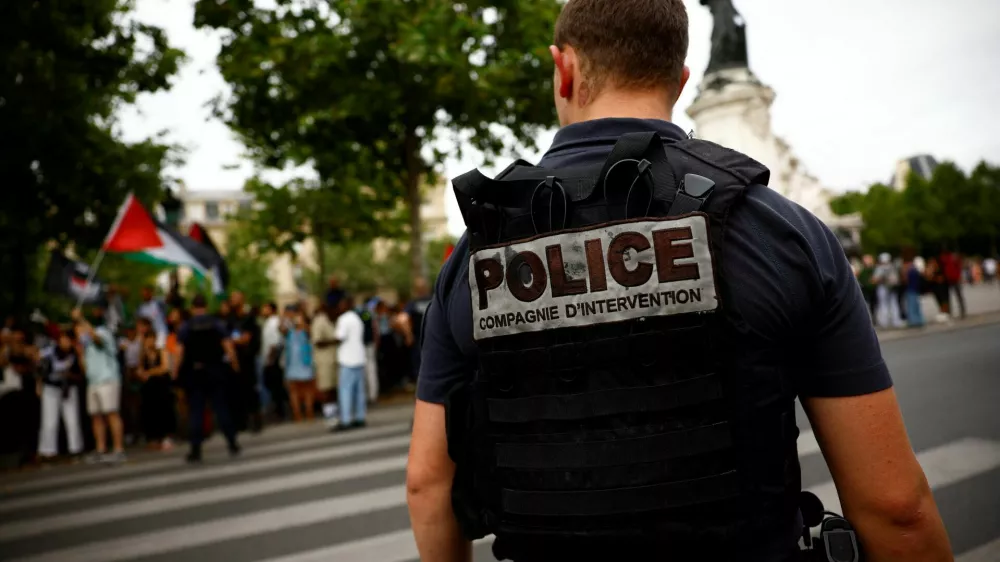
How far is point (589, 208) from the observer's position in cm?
157

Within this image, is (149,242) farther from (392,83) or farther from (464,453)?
(464,453)

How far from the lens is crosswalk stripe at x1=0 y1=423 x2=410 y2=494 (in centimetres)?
934

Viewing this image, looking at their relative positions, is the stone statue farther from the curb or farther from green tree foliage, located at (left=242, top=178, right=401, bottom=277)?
green tree foliage, located at (left=242, top=178, right=401, bottom=277)

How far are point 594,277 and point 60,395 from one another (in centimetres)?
1137

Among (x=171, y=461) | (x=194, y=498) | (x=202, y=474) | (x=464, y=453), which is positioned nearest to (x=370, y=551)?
(x=194, y=498)

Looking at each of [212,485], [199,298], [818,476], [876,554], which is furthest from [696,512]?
[199,298]

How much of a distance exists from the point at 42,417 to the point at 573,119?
11.3 m

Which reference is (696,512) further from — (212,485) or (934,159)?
(934,159)

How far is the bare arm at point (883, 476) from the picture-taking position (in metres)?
1.47

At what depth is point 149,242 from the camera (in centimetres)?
1294

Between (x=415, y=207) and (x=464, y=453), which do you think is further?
(x=415, y=207)

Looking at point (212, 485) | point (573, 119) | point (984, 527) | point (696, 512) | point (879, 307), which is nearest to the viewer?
point (696, 512)

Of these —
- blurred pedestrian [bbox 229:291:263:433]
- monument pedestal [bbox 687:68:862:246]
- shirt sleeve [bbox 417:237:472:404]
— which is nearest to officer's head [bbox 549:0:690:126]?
shirt sleeve [bbox 417:237:472:404]

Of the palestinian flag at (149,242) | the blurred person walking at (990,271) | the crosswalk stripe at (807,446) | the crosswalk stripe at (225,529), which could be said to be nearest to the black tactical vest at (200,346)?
the palestinian flag at (149,242)
